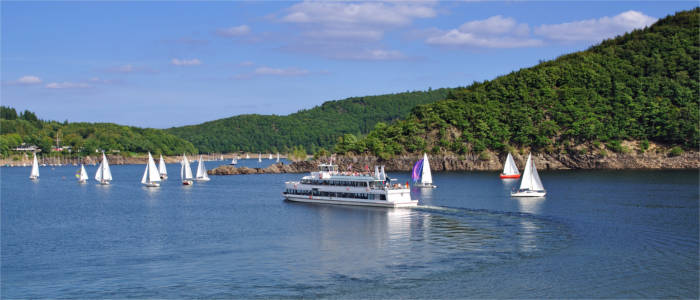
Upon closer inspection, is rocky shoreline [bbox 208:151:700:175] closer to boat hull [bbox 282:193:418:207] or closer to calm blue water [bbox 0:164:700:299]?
boat hull [bbox 282:193:418:207]

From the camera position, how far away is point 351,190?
92.6 meters

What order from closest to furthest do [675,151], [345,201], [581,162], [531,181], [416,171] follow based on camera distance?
1. [345,201]
2. [531,181]
3. [416,171]
4. [675,151]
5. [581,162]

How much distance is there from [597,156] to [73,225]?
15848 cm

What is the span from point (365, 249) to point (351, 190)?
3576 cm

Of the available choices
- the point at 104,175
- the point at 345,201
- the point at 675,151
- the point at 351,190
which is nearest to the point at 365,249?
the point at 351,190

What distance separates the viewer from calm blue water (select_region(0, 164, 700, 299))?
144 feet

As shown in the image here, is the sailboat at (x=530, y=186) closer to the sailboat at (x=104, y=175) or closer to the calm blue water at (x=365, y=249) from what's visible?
the calm blue water at (x=365, y=249)

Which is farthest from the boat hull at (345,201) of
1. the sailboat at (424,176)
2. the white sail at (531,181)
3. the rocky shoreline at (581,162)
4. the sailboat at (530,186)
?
the rocky shoreline at (581,162)

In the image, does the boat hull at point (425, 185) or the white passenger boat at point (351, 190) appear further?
the boat hull at point (425, 185)

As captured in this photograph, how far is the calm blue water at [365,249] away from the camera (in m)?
43.8

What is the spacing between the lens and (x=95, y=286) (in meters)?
44.8

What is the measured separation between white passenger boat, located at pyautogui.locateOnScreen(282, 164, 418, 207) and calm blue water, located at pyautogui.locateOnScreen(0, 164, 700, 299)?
2.16 metres

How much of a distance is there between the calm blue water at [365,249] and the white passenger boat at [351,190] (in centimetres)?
216

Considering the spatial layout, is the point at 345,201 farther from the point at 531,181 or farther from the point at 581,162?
the point at 581,162
